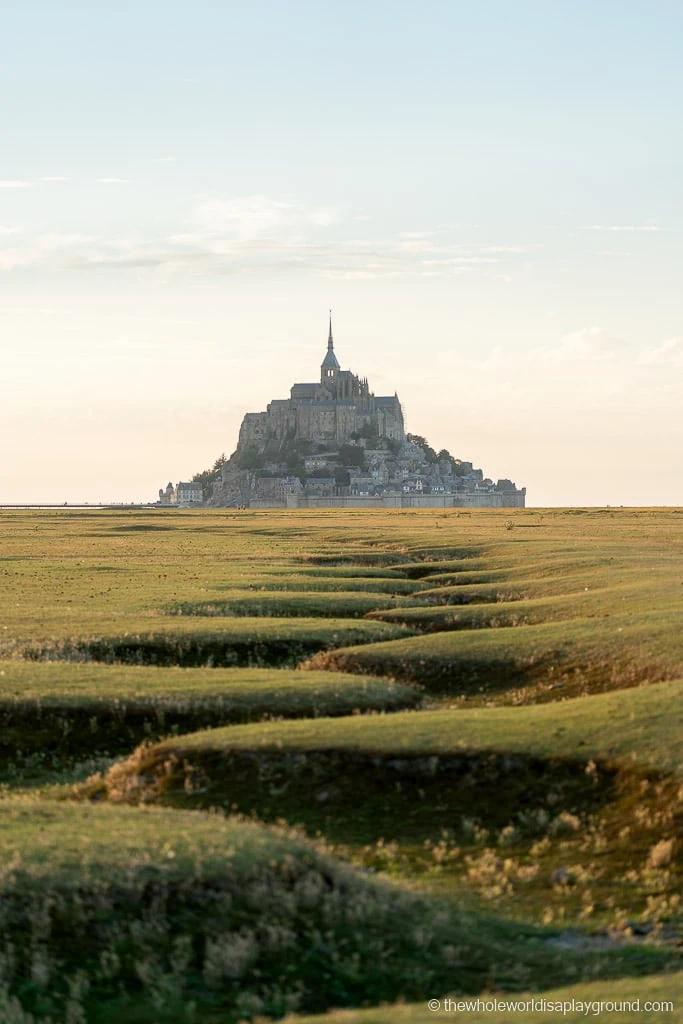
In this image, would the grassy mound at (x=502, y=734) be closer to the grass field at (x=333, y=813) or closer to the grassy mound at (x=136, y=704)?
the grass field at (x=333, y=813)

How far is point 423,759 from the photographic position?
26562mm

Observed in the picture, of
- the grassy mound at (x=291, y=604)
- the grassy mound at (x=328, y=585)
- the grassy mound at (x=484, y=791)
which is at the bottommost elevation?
the grassy mound at (x=484, y=791)

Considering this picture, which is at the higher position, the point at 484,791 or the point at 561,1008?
the point at 484,791

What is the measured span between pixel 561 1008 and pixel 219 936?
4972mm

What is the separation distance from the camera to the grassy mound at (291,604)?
53938 millimetres

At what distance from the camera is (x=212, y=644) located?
1748 inches

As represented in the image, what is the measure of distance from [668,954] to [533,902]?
287 centimetres

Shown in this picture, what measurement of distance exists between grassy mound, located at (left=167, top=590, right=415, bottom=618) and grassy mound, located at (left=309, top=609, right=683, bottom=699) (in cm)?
1146

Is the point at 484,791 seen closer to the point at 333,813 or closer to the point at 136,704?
the point at 333,813

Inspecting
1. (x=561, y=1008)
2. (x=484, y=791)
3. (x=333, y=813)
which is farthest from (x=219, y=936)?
(x=484, y=791)

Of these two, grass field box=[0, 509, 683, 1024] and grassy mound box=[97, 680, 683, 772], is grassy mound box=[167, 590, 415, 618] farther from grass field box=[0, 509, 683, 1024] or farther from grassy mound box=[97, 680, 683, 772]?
grassy mound box=[97, 680, 683, 772]

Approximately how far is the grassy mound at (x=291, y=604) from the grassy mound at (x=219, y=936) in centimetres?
3311

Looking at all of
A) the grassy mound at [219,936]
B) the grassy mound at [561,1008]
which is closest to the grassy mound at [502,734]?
the grassy mound at [219,936]

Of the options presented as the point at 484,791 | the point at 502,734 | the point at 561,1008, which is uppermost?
the point at 502,734
